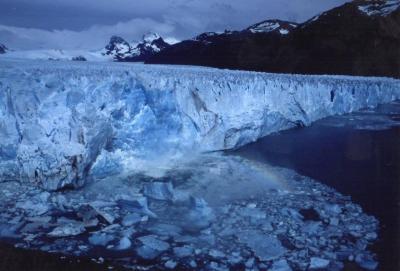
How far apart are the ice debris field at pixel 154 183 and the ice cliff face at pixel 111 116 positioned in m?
0.02

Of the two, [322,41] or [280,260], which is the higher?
[322,41]

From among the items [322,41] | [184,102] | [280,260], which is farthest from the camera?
[322,41]

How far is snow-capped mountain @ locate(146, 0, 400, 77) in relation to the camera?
25453 mm

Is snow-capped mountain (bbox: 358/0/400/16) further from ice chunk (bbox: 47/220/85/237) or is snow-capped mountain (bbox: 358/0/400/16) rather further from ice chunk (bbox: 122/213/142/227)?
ice chunk (bbox: 47/220/85/237)

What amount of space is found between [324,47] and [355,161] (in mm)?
22390

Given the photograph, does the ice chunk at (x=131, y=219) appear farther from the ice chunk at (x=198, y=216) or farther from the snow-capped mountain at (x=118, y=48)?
the snow-capped mountain at (x=118, y=48)

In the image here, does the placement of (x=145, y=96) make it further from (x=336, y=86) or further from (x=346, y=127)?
(x=336, y=86)

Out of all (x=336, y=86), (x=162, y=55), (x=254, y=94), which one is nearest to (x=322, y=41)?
(x=162, y=55)

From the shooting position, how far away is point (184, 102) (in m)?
7.39

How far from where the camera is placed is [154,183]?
17.7 ft

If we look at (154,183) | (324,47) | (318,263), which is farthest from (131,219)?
(324,47)

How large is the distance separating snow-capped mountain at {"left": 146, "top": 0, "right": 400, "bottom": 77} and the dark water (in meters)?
15.8

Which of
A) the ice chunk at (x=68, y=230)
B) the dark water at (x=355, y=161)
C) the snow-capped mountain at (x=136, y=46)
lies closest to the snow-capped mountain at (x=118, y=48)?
the snow-capped mountain at (x=136, y=46)

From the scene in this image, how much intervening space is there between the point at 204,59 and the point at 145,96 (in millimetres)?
23093
